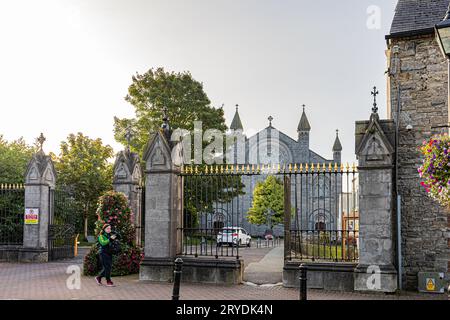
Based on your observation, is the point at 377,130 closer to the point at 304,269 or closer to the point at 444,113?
the point at 444,113

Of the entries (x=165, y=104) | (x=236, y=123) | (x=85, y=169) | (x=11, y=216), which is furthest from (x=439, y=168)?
(x=236, y=123)

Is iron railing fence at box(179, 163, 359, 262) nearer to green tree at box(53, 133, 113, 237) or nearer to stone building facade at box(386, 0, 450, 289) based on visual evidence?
stone building facade at box(386, 0, 450, 289)

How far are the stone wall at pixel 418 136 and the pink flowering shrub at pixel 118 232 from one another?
292 inches

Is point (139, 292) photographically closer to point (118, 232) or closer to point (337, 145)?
point (118, 232)

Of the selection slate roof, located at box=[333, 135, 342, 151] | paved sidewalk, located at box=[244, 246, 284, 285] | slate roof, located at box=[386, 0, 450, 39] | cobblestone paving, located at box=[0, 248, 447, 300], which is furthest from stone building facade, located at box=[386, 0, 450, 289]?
slate roof, located at box=[333, 135, 342, 151]

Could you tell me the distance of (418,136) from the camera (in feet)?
38.5

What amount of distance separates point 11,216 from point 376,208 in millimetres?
14510

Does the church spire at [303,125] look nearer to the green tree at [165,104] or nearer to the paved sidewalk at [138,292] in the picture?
the green tree at [165,104]

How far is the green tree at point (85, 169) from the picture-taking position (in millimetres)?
30156

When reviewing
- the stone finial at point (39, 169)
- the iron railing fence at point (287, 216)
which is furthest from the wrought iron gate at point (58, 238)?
the iron railing fence at point (287, 216)

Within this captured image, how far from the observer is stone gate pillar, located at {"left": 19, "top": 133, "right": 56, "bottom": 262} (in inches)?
690

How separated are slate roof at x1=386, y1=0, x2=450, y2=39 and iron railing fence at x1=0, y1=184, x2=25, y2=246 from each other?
14.5m

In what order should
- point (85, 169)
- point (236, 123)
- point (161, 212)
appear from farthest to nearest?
point (236, 123) < point (85, 169) < point (161, 212)
